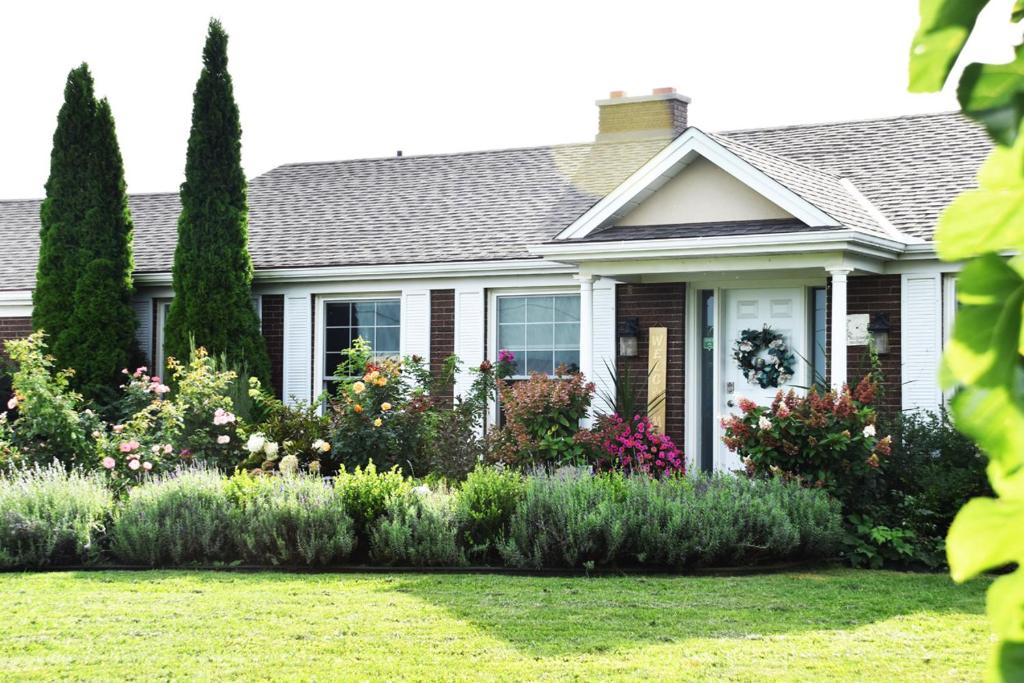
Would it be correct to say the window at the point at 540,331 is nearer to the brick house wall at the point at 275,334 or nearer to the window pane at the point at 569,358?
the window pane at the point at 569,358

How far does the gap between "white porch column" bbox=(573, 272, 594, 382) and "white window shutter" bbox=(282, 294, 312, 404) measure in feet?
14.9

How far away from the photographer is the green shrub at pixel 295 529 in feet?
34.3

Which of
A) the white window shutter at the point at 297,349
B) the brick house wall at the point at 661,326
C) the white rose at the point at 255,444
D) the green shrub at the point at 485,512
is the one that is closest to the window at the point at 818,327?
the brick house wall at the point at 661,326

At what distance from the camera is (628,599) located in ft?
28.9

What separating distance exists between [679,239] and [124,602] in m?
7.33

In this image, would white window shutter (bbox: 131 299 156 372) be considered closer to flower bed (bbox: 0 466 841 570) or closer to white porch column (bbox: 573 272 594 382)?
white porch column (bbox: 573 272 594 382)

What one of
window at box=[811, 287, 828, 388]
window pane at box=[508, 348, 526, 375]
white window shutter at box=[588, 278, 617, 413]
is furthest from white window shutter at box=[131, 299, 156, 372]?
window at box=[811, 287, 828, 388]

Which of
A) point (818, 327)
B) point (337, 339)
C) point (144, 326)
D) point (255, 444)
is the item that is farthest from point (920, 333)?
point (144, 326)

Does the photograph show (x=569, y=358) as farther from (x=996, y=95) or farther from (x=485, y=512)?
(x=996, y=95)

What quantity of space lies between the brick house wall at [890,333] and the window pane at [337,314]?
6664 mm

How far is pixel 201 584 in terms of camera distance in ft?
31.6

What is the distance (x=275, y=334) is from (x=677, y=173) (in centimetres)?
632

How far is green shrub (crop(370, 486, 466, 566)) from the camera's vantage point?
1034 centimetres

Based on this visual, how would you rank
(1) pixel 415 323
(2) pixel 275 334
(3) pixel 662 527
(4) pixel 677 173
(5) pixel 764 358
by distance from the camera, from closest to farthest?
(3) pixel 662 527 → (4) pixel 677 173 → (5) pixel 764 358 → (1) pixel 415 323 → (2) pixel 275 334
